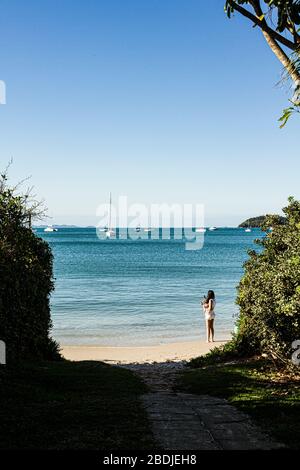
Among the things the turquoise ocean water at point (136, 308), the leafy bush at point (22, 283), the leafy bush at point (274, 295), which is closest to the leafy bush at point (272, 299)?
the leafy bush at point (274, 295)

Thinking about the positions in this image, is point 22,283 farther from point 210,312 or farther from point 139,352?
point 210,312

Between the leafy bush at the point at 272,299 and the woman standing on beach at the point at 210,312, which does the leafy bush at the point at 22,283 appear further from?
the woman standing on beach at the point at 210,312

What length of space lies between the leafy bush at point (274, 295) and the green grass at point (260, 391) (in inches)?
28.6

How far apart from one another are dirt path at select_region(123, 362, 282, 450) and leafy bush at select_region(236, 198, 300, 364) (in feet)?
9.11

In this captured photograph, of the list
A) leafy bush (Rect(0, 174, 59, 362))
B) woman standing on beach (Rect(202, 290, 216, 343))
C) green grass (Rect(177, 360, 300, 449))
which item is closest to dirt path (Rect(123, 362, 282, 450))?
green grass (Rect(177, 360, 300, 449))

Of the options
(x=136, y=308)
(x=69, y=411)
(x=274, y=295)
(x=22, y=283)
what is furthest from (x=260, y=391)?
(x=136, y=308)

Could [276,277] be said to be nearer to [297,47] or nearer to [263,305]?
[263,305]

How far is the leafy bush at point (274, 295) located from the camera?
11.4m

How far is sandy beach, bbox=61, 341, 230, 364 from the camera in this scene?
19766mm

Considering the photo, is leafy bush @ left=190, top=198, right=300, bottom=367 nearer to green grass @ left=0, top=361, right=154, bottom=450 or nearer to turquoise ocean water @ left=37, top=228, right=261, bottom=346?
turquoise ocean water @ left=37, top=228, right=261, bottom=346

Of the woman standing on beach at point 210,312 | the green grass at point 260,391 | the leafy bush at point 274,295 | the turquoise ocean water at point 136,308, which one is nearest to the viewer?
the green grass at point 260,391
